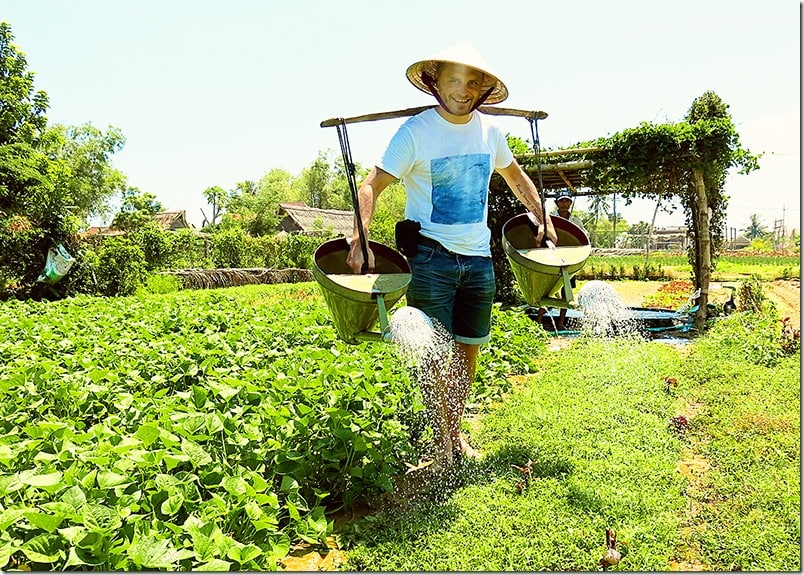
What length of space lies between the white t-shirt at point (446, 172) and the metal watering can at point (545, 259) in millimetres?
309

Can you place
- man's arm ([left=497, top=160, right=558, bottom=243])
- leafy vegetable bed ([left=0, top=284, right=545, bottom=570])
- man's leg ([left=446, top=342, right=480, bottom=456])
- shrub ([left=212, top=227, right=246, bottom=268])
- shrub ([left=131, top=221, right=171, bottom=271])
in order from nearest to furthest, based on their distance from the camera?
leafy vegetable bed ([left=0, top=284, right=545, bottom=570])
man's leg ([left=446, top=342, right=480, bottom=456])
man's arm ([left=497, top=160, right=558, bottom=243])
shrub ([left=131, top=221, right=171, bottom=271])
shrub ([left=212, top=227, right=246, bottom=268])

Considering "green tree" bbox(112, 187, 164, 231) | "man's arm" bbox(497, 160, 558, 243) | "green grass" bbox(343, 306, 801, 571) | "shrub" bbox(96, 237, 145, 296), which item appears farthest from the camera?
"green tree" bbox(112, 187, 164, 231)

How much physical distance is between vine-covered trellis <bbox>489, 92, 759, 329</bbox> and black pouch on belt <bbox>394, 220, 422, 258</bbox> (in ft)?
16.9

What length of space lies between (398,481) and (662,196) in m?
6.72

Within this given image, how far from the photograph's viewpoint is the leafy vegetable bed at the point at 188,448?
1.76 metres

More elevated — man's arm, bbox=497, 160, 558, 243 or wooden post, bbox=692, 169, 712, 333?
man's arm, bbox=497, 160, 558, 243

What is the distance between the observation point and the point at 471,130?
8.96ft

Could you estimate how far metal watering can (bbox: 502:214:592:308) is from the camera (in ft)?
9.83

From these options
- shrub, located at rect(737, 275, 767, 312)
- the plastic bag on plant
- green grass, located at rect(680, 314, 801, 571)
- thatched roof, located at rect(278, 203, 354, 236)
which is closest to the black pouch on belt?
green grass, located at rect(680, 314, 801, 571)

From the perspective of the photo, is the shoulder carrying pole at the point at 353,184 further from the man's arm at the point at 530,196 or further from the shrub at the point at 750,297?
the shrub at the point at 750,297

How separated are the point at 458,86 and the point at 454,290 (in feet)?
2.67

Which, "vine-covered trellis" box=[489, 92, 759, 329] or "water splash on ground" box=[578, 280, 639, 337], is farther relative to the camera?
"vine-covered trellis" box=[489, 92, 759, 329]

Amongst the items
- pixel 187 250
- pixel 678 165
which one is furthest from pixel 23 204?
pixel 678 165

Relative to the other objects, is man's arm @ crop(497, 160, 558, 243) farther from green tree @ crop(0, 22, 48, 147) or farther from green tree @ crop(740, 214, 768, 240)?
green tree @ crop(740, 214, 768, 240)
